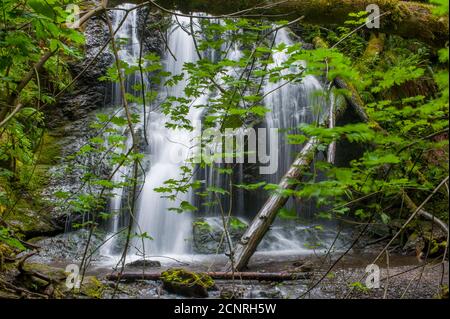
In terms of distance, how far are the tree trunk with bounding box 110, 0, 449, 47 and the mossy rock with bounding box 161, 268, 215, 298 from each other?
2933 mm

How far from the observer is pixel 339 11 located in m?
4.43

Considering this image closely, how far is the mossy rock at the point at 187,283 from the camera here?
4.66 m

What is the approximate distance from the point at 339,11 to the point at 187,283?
11.3ft

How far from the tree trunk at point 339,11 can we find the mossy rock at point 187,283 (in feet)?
9.62

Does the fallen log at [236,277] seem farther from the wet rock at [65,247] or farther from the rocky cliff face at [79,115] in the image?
the rocky cliff face at [79,115]

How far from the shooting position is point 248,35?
12.2 feet

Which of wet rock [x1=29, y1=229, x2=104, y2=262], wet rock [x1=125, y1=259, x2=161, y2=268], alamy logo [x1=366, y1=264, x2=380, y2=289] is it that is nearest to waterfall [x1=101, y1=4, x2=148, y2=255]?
wet rock [x1=29, y1=229, x2=104, y2=262]

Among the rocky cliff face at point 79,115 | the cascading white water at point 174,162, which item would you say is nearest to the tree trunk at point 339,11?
the cascading white water at point 174,162

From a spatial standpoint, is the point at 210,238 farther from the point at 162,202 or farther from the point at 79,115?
the point at 79,115

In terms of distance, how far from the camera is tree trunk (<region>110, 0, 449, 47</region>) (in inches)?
163

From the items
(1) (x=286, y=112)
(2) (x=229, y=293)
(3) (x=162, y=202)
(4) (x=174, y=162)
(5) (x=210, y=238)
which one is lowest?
(5) (x=210, y=238)

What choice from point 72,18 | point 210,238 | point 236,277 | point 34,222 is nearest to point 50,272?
point 236,277

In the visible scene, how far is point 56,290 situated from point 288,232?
20.0ft
